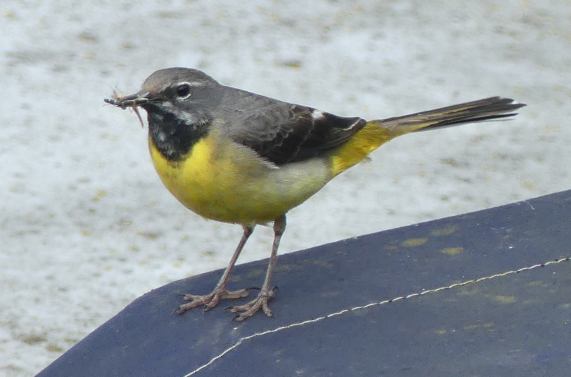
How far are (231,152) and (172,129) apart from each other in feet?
0.73

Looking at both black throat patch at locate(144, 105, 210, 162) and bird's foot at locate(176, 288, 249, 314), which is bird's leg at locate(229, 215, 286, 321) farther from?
black throat patch at locate(144, 105, 210, 162)

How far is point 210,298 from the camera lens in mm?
4250

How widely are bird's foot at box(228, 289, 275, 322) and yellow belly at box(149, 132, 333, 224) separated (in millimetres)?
350

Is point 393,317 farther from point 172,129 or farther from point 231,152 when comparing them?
point 172,129

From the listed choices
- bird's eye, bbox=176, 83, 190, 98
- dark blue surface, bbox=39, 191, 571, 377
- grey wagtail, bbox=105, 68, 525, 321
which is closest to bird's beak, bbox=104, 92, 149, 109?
grey wagtail, bbox=105, 68, 525, 321

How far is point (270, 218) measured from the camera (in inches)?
179

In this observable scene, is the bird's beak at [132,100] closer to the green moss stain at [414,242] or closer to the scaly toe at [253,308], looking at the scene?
the scaly toe at [253,308]

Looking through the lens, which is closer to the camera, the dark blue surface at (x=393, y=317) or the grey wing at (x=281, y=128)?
the dark blue surface at (x=393, y=317)

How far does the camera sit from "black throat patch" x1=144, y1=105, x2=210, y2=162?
14.3 feet

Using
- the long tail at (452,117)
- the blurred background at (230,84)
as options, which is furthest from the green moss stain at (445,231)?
the blurred background at (230,84)

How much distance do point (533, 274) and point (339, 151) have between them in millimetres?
1168

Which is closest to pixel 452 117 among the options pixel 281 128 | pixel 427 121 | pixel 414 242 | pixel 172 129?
pixel 427 121

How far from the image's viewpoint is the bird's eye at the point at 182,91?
4445 millimetres

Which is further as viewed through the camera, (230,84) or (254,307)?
(230,84)
